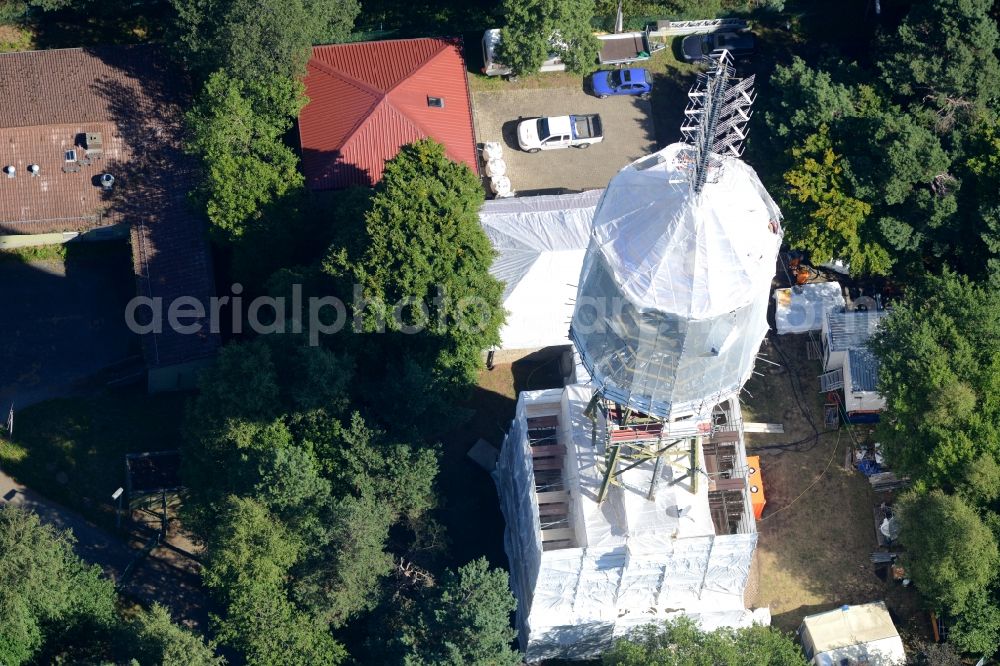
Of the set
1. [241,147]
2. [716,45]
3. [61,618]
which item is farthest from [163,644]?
[716,45]

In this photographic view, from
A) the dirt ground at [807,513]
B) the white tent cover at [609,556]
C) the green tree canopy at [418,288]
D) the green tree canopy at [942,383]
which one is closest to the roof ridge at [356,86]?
the green tree canopy at [418,288]

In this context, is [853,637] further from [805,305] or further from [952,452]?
[805,305]

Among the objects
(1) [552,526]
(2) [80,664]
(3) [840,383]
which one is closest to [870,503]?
(3) [840,383]

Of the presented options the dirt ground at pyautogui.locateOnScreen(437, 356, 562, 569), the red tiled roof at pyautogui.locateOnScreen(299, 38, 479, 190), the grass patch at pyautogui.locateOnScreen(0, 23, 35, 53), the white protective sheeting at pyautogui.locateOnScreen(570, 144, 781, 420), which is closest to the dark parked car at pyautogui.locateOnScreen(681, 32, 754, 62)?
the red tiled roof at pyautogui.locateOnScreen(299, 38, 479, 190)

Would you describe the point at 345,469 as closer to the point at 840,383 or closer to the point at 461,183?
the point at 461,183

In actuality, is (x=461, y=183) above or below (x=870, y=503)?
above

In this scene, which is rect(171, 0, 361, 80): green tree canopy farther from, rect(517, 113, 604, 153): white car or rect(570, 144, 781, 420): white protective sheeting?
rect(570, 144, 781, 420): white protective sheeting

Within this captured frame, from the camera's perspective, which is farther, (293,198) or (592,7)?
(592,7)
